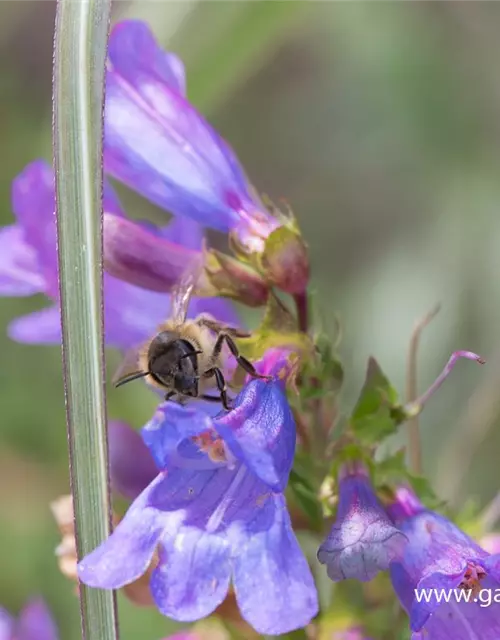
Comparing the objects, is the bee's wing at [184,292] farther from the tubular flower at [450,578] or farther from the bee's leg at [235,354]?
the tubular flower at [450,578]

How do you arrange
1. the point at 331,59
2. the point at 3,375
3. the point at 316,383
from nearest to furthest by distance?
the point at 316,383 → the point at 3,375 → the point at 331,59

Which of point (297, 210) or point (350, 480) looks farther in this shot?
point (297, 210)

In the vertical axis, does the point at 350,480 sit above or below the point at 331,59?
below

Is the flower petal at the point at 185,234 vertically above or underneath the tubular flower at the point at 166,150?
underneath

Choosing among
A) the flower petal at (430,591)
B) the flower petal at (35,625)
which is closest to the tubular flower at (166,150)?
the flower petal at (430,591)

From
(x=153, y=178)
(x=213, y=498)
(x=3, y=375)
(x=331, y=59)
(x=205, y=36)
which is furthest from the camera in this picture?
(x=331, y=59)

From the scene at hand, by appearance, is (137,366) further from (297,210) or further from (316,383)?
(297,210)

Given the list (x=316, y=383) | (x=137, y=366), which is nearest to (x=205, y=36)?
(x=137, y=366)
